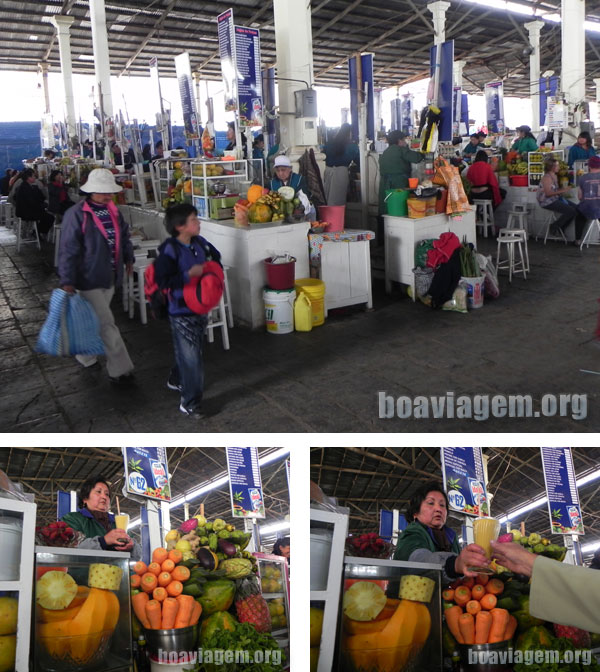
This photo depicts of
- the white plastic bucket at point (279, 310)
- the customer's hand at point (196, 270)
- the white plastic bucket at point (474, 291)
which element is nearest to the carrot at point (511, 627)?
the customer's hand at point (196, 270)

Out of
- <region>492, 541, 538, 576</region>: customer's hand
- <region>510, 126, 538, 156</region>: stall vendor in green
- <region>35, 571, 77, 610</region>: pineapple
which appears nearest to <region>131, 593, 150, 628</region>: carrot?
<region>35, 571, 77, 610</region>: pineapple

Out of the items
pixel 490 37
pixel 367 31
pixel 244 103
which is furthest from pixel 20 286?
pixel 490 37

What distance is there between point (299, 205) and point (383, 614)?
474cm

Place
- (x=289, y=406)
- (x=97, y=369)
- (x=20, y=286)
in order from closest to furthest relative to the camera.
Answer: (x=289, y=406)
(x=97, y=369)
(x=20, y=286)

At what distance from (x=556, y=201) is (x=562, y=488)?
26.8ft

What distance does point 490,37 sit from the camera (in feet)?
66.9

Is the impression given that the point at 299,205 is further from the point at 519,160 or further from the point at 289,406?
the point at 519,160

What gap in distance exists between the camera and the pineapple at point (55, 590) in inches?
59.2

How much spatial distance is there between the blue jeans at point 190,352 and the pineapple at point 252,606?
237 centimetres

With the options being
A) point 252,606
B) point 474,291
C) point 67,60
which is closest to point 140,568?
point 252,606

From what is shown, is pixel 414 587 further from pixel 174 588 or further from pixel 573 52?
pixel 573 52

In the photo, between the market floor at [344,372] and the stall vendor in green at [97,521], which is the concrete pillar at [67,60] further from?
the stall vendor in green at [97,521]

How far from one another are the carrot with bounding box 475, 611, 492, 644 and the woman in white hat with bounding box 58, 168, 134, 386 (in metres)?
3.35

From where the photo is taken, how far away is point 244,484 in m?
1.57
